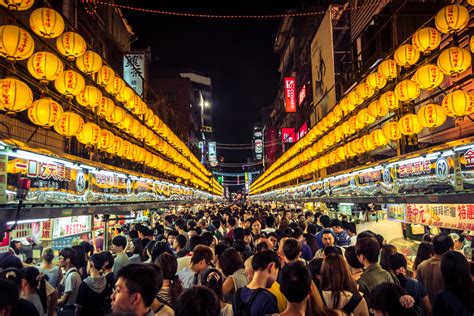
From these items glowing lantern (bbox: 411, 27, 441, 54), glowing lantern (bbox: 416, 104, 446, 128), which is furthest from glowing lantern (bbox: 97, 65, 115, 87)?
glowing lantern (bbox: 416, 104, 446, 128)

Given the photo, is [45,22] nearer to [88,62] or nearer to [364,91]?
[88,62]

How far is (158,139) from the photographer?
19.0 metres

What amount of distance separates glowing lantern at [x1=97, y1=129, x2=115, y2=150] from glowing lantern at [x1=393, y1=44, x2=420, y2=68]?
830 centimetres

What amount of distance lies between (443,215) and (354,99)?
5050 millimetres

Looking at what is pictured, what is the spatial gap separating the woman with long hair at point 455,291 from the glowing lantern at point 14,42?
7.62 m

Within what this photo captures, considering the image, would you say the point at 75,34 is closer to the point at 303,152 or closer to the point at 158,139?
the point at 158,139

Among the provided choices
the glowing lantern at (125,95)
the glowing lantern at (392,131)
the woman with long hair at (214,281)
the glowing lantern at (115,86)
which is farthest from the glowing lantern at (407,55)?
the glowing lantern at (125,95)

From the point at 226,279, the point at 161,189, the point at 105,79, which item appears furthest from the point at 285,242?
the point at 161,189

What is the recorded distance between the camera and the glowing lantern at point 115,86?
12048 millimetres

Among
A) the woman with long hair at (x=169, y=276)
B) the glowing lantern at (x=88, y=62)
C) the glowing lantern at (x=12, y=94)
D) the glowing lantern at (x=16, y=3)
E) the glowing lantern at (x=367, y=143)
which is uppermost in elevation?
the glowing lantern at (x=16, y=3)

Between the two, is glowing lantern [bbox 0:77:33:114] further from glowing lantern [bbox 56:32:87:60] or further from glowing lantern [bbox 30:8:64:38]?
glowing lantern [bbox 56:32:87:60]

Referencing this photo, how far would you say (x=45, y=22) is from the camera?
8227mm

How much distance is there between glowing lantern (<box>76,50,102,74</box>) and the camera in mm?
10133

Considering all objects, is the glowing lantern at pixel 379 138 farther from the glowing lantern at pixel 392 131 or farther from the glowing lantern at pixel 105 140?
the glowing lantern at pixel 105 140
